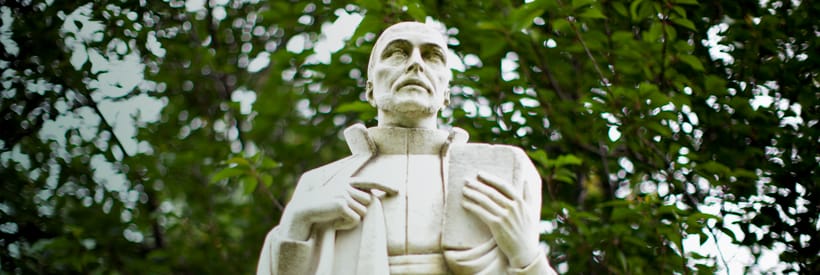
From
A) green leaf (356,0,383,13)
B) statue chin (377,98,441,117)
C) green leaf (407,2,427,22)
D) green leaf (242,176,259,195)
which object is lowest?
statue chin (377,98,441,117)

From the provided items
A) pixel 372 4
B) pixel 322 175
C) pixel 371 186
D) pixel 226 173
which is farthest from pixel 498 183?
pixel 226 173

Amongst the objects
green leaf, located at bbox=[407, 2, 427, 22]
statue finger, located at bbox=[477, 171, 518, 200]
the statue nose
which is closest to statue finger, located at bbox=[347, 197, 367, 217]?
statue finger, located at bbox=[477, 171, 518, 200]

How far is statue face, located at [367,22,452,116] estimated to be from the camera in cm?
419

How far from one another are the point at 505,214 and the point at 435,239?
317 millimetres

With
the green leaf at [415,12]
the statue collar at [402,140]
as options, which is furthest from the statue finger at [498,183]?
the green leaf at [415,12]

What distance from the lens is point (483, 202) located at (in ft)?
12.7

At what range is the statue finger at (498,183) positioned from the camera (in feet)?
12.9

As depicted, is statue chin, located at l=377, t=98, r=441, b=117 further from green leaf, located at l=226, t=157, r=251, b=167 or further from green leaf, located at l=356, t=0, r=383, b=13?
green leaf, located at l=226, t=157, r=251, b=167

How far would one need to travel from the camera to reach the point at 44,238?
28.3 ft

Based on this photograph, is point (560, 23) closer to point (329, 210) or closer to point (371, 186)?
point (371, 186)

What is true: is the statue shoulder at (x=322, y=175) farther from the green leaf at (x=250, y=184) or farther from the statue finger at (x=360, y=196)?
the green leaf at (x=250, y=184)

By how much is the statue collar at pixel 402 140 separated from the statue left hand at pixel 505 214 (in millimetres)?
382

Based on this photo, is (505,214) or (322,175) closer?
(505,214)

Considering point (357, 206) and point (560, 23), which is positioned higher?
point (560, 23)
